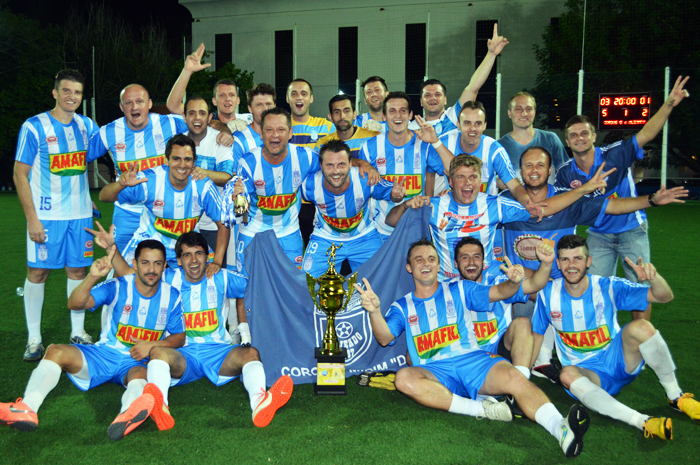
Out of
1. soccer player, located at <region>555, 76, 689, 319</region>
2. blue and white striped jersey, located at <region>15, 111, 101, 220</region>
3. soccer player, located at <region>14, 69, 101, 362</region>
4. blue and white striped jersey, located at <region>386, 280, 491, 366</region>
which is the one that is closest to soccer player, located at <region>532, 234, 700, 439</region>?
blue and white striped jersey, located at <region>386, 280, 491, 366</region>

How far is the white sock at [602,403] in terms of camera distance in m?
2.94

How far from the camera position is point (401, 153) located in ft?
15.2

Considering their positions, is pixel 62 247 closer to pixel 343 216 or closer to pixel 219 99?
pixel 219 99

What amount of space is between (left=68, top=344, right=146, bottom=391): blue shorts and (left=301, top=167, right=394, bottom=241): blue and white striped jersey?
179cm

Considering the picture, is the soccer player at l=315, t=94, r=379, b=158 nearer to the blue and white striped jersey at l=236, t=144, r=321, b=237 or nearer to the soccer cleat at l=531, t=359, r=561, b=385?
the blue and white striped jersey at l=236, t=144, r=321, b=237

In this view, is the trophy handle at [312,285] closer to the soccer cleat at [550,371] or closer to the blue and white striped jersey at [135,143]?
the soccer cleat at [550,371]

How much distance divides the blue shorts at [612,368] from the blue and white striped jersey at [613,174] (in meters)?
1.19

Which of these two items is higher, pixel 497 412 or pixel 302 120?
pixel 302 120

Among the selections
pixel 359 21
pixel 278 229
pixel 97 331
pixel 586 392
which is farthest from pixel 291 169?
pixel 359 21

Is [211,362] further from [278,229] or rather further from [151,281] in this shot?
[278,229]

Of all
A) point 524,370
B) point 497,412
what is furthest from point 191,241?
point 524,370

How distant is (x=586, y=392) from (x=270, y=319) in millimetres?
2028

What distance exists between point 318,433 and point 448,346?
101 cm

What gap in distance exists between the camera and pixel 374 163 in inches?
184
